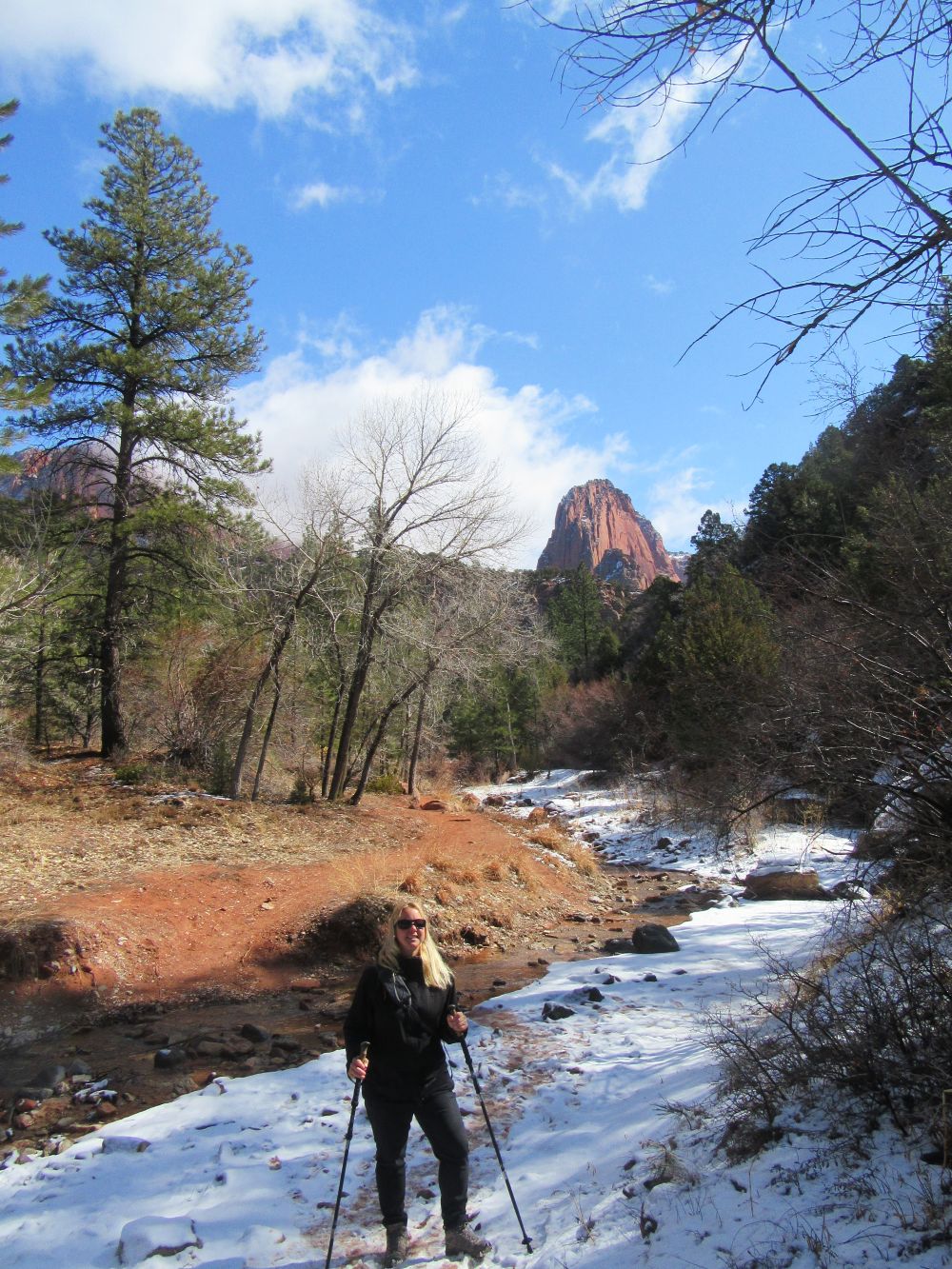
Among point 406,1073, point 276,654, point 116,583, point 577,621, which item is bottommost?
point 406,1073

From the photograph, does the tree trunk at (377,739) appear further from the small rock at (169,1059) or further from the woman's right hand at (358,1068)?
the woman's right hand at (358,1068)

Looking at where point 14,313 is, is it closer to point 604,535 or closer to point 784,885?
point 784,885

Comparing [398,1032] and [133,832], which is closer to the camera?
[398,1032]

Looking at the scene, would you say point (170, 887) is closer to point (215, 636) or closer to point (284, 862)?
point (284, 862)

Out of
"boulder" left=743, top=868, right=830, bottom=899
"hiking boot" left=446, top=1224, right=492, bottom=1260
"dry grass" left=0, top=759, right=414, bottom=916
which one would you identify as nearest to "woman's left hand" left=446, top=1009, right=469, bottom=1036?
"hiking boot" left=446, top=1224, right=492, bottom=1260

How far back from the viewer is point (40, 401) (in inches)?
531

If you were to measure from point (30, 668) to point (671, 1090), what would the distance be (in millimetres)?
18763

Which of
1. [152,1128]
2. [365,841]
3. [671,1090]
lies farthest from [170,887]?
[671,1090]

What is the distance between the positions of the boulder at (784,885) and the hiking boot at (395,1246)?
10953 mm

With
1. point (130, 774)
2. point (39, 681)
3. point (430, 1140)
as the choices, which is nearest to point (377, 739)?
point (130, 774)

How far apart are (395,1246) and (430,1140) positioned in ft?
1.62

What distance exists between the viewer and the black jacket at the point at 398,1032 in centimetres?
400

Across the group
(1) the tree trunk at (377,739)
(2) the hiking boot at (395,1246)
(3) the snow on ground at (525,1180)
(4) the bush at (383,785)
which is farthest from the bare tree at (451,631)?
(2) the hiking boot at (395,1246)

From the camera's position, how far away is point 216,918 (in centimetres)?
1071
